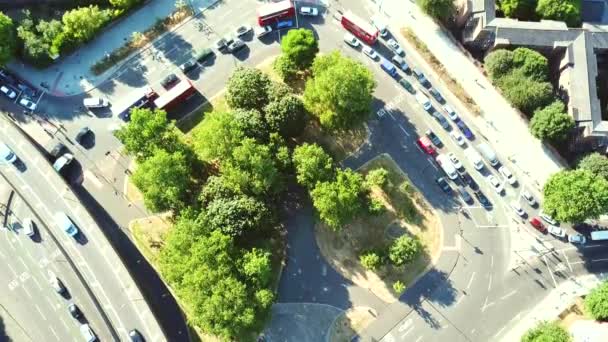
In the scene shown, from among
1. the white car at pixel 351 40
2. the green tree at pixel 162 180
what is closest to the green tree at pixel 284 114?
the green tree at pixel 162 180

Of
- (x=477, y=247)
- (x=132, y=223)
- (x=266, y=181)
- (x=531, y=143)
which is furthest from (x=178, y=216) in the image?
(x=531, y=143)

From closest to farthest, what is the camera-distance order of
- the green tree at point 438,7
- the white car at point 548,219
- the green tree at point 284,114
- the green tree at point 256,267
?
1. the green tree at point 256,267
2. the green tree at point 284,114
3. the white car at point 548,219
4. the green tree at point 438,7

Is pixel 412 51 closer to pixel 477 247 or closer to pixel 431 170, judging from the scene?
pixel 431 170

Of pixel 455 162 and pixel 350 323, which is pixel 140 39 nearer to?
pixel 455 162

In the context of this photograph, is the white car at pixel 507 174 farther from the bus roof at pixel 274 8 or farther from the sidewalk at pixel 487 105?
the bus roof at pixel 274 8

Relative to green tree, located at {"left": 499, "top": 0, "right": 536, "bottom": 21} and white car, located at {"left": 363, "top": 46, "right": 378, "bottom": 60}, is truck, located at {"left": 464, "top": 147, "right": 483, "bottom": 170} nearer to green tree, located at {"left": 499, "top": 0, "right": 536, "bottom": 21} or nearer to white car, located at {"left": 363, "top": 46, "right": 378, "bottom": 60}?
white car, located at {"left": 363, "top": 46, "right": 378, "bottom": 60}

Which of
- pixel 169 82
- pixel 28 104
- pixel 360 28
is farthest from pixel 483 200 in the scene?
pixel 28 104
